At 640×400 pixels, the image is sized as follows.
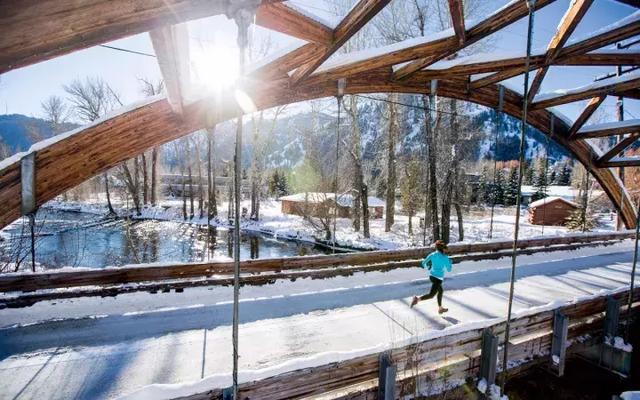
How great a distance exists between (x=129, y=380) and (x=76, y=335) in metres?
1.84

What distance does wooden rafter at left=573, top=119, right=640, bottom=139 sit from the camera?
40.9 ft

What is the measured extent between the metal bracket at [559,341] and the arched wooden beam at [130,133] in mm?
6143

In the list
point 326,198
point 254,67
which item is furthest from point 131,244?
point 254,67

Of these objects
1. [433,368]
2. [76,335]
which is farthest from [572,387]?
[76,335]

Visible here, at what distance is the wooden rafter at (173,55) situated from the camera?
3.84 metres

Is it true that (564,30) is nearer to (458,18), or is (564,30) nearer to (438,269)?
(458,18)

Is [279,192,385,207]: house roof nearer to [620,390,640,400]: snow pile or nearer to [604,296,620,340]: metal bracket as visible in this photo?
[604,296,620,340]: metal bracket

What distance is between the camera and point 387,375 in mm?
4129

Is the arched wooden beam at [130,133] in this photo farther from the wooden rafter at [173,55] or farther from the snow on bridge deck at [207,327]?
the snow on bridge deck at [207,327]

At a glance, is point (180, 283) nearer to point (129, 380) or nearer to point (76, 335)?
point (76, 335)

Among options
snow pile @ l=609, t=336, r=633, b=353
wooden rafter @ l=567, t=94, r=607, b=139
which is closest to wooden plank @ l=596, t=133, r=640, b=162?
wooden rafter @ l=567, t=94, r=607, b=139

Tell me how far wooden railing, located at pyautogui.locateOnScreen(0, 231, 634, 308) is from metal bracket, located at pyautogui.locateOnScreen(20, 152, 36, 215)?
215cm

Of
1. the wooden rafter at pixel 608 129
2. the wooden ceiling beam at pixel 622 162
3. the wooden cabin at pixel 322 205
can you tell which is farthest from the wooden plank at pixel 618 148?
the wooden cabin at pixel 322 205

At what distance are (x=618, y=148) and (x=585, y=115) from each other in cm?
307
